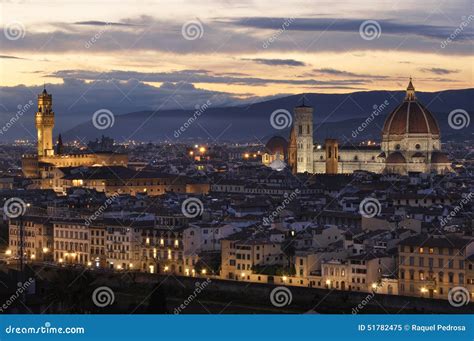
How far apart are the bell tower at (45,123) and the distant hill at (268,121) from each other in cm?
7238

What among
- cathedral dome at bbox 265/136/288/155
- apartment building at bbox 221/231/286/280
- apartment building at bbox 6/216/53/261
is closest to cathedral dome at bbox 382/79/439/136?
cathedral dome at bbox 265/136/288/155

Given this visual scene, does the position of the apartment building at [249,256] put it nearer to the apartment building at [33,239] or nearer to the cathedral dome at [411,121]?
the apartment building at [33,239]

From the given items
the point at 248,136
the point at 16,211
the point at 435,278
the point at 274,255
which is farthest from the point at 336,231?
the point at 248,136

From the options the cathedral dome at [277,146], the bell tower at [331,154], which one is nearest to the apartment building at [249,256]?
the bell tower at [331,154]

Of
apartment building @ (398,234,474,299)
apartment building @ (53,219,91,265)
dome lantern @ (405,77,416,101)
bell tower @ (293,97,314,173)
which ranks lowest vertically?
apartment building @ (398,234,474,299)

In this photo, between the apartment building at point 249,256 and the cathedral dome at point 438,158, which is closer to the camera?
the apartment building at point 249,256

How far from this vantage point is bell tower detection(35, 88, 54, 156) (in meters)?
66.9

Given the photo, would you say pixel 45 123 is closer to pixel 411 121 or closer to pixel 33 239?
pixel 411 121

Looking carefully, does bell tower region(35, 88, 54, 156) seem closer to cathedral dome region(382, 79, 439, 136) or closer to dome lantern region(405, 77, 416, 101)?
cathedral dome region(382, 79, 439, 136)

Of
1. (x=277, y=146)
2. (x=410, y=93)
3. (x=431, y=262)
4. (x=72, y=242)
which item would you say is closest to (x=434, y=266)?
(x=431, y=262)

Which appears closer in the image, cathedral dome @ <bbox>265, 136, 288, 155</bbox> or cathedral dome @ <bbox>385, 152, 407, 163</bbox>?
cathedral dome @ <bbox>385, 152, 407, 163</bbox>

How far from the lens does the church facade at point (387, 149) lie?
69.1 metres

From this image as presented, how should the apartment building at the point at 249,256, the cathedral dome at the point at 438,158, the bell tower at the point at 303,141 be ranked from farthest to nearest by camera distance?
1. the bell tower at the point at 303,141
2. the cathedral dome at the point at 438,158
3. the apartment building at the point at 249,256

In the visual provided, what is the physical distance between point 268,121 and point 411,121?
11134 centimetres
